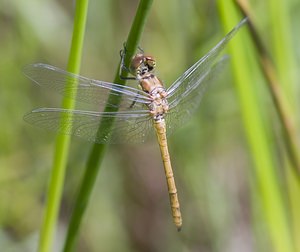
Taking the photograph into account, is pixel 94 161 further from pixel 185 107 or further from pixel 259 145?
pixel 185 107

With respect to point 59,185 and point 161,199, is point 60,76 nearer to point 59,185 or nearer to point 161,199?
point 59,185

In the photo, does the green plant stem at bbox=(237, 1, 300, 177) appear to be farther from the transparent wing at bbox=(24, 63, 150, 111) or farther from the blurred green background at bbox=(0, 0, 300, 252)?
the blurred green background at bbox=(0, 0, 300, 252)

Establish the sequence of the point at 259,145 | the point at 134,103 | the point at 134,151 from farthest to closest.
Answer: the point at 134,151, the point at 134,103, the point at 259,145

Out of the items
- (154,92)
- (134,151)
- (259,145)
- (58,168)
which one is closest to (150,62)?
(154,92)

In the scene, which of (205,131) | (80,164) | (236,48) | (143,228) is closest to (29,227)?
(80,164)

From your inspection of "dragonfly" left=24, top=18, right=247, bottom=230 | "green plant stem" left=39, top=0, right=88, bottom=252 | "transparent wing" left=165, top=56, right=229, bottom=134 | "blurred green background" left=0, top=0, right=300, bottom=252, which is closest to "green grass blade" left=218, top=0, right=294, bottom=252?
"dragonfly" left=24, top=18, right=247, bottom=230
